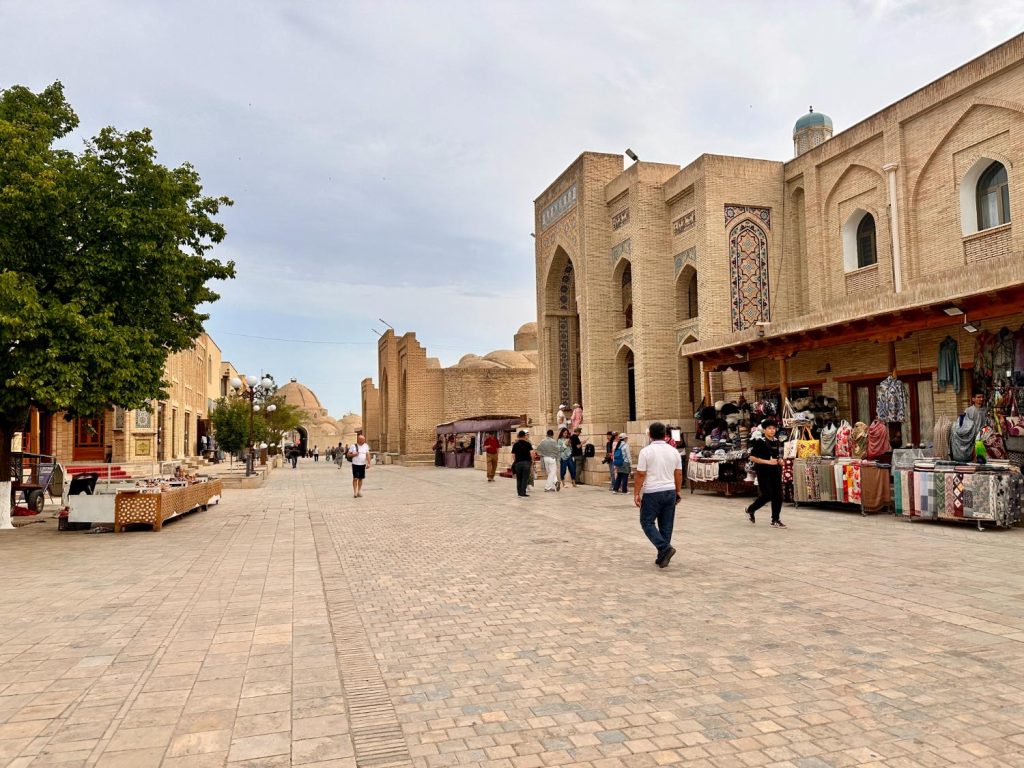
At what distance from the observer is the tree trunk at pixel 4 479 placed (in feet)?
37.0

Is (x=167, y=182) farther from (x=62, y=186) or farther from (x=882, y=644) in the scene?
(x=882, y=644)

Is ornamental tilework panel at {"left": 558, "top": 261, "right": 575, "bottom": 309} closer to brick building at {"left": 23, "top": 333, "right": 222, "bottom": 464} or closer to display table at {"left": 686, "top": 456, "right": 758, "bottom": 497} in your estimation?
display table at {"left": 686, "top": 456, "right": 758, "bottom": 497}

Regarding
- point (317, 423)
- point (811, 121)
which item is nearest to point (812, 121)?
point (811, 121)

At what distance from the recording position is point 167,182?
11172mm

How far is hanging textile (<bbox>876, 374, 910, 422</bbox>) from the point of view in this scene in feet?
41.1

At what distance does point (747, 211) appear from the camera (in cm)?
1950

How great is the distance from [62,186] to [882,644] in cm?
1086

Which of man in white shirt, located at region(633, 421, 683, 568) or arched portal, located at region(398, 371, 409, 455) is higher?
arched portal, located at region(398, 371, 409, 455)

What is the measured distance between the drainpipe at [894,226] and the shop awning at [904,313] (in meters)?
0.68

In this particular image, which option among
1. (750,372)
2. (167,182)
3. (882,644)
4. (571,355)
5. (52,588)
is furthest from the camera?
(571,355)

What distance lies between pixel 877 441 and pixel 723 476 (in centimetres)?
374

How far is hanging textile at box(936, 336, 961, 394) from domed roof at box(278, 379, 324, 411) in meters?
85.5

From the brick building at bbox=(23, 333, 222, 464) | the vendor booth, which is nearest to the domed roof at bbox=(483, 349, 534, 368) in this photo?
the vendor booth

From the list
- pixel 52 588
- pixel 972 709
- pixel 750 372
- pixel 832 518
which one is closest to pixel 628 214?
pixel 750 372
